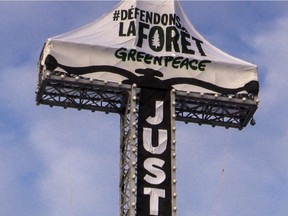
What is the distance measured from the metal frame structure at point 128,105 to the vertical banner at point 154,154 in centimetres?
29

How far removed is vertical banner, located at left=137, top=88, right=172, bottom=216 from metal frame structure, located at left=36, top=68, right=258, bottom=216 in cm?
29

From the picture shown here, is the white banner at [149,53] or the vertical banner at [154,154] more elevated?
the white banner at [149,53]

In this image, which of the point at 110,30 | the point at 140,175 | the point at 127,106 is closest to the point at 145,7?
the point at 110,30

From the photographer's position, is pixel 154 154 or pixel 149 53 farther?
pixel 149 53

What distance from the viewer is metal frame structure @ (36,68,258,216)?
49.7 meters

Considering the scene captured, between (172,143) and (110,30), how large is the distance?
7483 millimetres

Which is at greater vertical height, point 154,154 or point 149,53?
point 149,53

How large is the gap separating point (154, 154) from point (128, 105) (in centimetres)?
324

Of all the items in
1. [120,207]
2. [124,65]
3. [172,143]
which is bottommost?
[120,207]

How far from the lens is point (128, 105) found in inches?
2030

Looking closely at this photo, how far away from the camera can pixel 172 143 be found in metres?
50.3

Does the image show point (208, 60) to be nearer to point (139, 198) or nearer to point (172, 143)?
point (172, 143)

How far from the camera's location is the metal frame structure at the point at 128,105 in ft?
163

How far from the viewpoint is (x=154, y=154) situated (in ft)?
164
